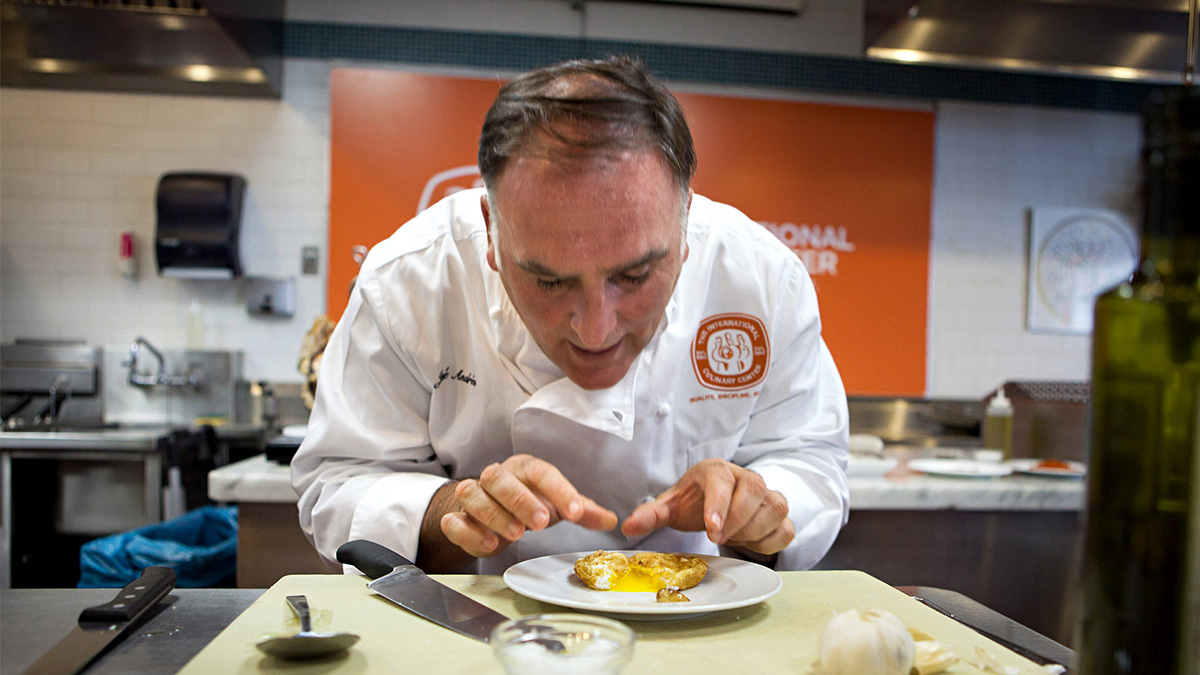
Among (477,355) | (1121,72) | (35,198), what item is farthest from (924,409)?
(35,198)

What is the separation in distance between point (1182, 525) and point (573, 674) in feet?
1.37

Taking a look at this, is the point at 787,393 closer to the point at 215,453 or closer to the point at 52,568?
the point at 215,453

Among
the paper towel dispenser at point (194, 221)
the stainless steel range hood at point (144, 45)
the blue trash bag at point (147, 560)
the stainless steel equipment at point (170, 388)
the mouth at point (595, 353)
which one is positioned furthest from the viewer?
the stainless steel equipment at point (170, 388)

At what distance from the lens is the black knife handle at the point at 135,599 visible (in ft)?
3.03

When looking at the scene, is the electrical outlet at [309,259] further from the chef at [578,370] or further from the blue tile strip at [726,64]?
the chef at [578,370]

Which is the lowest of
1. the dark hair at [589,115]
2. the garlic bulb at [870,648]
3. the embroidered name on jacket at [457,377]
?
the garlic bulb at [870,648]

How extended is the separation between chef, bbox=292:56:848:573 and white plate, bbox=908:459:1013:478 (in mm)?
1250

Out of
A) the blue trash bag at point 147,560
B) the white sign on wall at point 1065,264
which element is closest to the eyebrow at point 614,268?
the blue trash bag at point 147,560

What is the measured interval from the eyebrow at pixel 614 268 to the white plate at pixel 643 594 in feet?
1.24

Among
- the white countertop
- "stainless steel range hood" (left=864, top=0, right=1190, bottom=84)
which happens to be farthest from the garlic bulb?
"stainless steel range hood" (left=864, top=0, right=1190, bottom=84)

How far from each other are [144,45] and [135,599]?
12.4 feet

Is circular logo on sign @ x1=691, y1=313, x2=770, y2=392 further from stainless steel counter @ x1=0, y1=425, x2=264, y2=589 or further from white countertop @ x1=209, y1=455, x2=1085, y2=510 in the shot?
stainless steel counter @ x1=0, y1=425, x2=264, y2=589

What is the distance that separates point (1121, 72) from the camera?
3.85m

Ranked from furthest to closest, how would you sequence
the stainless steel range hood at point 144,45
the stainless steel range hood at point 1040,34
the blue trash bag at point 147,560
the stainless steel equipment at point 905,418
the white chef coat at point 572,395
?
the stainless steel equipment at point 905,418 < the stainless steel range hood at point 144,45 < the stainless steel range hood at point 1040,34 < the blue trash bag at point 147,560 < the white chef coat at point 572,395
